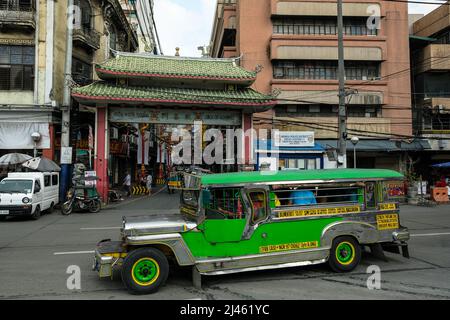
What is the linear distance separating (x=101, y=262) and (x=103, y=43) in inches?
918

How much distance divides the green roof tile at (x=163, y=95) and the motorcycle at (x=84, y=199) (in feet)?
15.3

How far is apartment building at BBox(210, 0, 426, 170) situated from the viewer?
1083 inches

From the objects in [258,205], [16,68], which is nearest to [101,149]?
[16,68]

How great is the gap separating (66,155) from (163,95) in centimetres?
602

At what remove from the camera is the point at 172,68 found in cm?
2100

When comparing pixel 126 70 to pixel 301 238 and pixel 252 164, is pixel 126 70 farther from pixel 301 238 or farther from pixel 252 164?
pixel 301 238

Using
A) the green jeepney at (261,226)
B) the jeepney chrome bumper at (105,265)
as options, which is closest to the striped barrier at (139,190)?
the green jeepney at (261,226)

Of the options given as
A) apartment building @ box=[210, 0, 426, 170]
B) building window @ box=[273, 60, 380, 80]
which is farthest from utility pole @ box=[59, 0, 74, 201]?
building window @ box=[273, 60, 380, 80]

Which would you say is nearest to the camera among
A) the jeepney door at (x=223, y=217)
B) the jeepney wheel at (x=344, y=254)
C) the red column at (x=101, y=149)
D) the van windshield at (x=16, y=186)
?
the jeepney door at (x=223, y=217)

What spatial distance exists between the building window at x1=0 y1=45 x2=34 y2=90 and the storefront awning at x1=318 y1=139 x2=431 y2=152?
1923cm

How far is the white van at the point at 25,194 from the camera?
14509 millimetres

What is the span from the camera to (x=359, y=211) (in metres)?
7.24

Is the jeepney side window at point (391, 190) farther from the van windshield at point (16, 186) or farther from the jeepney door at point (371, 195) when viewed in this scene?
the van windshield at point (16, 186)

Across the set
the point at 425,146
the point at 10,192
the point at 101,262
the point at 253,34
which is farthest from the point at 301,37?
the point at 101,262
